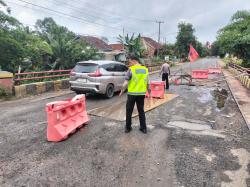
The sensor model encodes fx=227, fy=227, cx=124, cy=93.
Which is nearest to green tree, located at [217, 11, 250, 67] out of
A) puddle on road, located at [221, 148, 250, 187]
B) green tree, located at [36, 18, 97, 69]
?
green tree, located at [36, 18, 97, 69]

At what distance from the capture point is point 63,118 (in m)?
5.57

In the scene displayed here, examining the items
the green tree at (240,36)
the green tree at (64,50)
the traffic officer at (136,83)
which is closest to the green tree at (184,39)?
the green tree at (240,36)

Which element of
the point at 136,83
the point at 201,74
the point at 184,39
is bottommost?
the point at 201,74

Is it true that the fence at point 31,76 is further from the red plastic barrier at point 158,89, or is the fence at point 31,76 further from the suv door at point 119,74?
the red plastic barrier at point 158,89

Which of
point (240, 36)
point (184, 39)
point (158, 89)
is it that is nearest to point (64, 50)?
point (158, 89)

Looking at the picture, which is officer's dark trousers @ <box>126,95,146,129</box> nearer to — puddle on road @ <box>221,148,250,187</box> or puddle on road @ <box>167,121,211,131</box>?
puddle on road @ <box>167,121,211,131</box>

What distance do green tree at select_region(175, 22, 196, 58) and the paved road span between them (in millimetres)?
70747

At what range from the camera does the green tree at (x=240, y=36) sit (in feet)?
66.4

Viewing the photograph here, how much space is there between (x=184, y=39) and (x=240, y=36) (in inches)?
2192

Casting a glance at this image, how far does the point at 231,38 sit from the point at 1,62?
19500 mm

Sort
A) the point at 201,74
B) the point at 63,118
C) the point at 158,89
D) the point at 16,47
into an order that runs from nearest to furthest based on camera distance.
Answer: the point at 63,118 < the point at 158,89 < the point at 16,47 < the point at 201,74

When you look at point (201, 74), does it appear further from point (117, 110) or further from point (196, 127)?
point (196, 127)

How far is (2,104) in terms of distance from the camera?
362 inches

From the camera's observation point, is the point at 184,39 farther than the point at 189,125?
Yes
